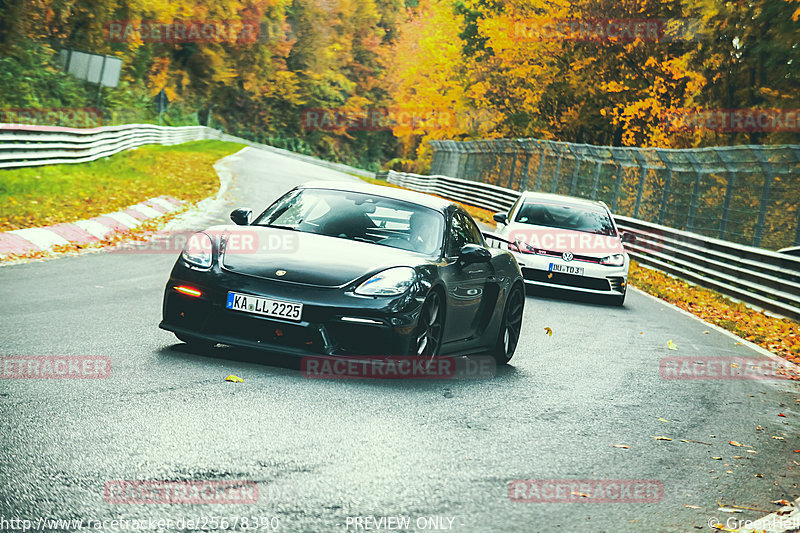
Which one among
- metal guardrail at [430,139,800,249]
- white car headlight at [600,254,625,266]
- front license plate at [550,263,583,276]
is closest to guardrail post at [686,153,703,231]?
metal guardrail at [430,139,800,249]

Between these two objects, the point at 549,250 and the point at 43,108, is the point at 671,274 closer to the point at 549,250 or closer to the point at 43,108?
the point at 549,250

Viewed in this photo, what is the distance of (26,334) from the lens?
7887mm

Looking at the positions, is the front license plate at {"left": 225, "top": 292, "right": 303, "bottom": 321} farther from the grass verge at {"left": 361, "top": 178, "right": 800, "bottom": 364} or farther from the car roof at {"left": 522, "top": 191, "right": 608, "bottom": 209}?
the car roof at {"left": 522, "top": 191, "right": 608, "bottom": 209}

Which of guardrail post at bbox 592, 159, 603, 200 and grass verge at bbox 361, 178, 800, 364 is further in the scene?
guardrail post at bbox 592, 159, 603, 200

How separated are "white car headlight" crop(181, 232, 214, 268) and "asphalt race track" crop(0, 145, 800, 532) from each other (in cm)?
70

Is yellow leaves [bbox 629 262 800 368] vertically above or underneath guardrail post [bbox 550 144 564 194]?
underneath

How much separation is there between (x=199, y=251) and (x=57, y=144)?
58.9 ft

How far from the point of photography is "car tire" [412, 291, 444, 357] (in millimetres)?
7469

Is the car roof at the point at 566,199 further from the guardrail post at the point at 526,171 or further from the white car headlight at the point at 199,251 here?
the guardrail post at the point at 526,171

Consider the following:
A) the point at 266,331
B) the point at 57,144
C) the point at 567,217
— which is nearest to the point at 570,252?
the point at 567,217

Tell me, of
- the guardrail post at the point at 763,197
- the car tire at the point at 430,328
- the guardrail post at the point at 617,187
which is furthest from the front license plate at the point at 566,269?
the guardrail post at the point at 617,187

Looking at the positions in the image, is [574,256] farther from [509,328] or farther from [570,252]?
[509,328]

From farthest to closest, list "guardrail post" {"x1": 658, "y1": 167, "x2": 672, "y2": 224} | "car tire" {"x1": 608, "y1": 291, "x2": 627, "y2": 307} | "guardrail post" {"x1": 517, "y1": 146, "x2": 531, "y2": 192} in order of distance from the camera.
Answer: "guardrail post" {"x1": 517, "y1": 146, "x2": 531, "y2": 192} → "guardrail post" {"x1": 658, "y1": 167, "x2": 672, "y2": 224} → "car tire" {"x1": 608, "y1": 291, "x2": 627, "y2": 307}

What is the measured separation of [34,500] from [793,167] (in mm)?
17075
